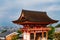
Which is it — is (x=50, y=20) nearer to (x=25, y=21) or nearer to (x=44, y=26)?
(x=44, y=26)

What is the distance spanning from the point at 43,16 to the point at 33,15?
7.36ft

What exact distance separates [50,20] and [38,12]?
9.36ft

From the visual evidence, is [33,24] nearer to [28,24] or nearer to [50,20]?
[28,24]

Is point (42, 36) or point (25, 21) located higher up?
point (25, 21)

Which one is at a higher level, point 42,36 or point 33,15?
point 33,15

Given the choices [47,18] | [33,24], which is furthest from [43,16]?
[33,24]

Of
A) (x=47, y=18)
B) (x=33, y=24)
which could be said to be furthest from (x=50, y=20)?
(x=33, y=24)

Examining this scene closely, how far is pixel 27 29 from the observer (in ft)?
116

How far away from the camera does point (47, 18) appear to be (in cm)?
3791

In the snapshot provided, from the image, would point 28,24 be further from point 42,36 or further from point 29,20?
point 42,36

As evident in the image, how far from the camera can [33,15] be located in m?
37.2

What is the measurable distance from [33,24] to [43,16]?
10.9 ft

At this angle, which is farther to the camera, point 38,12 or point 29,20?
point 38,12

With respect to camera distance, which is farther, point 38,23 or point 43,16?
point 43,16
